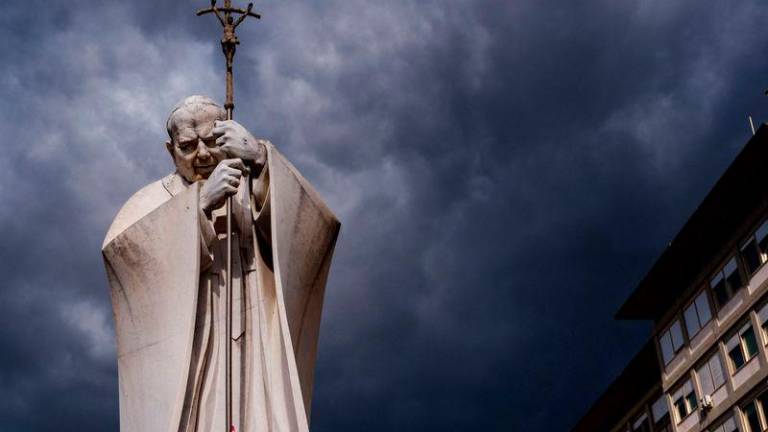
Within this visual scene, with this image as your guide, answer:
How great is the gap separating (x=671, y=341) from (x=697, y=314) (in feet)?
8.15

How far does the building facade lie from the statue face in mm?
25385

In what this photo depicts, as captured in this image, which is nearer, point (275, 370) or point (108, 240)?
point (275, 370)

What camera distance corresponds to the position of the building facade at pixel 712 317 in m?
36.4

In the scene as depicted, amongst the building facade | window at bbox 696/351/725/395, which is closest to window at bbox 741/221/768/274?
the building facade

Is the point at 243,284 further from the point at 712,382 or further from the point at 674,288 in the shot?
the point at 674,288

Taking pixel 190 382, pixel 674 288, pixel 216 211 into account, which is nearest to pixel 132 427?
pixel 190 382

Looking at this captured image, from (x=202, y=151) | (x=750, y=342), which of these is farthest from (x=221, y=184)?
(x=750, y=342)

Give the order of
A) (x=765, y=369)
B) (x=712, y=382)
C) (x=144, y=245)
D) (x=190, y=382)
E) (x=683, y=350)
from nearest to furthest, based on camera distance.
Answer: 1. (x=190, y=382)
2. (x=144, y=245)
3. (x=765, y=369)
4. (x=712, y=382)
5. (x=683, y=350)

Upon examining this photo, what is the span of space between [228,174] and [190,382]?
235cm

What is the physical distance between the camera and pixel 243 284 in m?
12.7

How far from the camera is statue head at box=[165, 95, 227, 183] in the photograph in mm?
13297

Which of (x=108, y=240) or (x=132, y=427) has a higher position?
(x=108, y=240)

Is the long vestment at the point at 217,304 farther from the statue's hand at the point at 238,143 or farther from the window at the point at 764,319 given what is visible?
the window at the point at 764,319

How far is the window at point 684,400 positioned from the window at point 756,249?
6.13 metres
